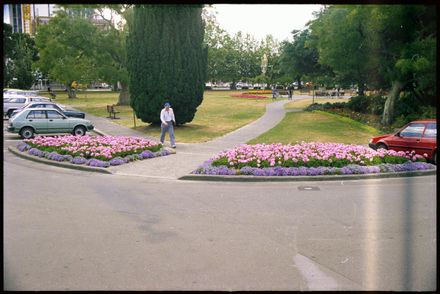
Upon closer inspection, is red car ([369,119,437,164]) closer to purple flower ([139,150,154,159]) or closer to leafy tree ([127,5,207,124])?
purple flower ([139,150,154,159])

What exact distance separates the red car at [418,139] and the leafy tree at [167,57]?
11316 mm

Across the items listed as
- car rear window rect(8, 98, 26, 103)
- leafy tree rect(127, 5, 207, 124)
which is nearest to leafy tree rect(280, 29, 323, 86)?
leafy tree rect(127, 5, 207, 124)

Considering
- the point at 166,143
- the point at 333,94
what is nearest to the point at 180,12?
the point at 166,143

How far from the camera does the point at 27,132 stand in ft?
66.8

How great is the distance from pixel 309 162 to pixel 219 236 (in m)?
6.28

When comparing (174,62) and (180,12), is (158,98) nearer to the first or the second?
(174,62)

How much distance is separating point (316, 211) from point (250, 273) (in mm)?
3390

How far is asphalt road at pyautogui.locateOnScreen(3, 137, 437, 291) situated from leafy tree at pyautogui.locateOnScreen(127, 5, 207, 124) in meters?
12.4

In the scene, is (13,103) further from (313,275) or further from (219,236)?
(313,275)

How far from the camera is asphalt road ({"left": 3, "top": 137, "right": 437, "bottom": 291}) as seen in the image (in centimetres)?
515

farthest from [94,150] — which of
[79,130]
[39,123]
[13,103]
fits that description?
[13,103]

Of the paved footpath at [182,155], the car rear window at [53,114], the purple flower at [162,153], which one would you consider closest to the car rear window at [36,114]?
the car rear window at [53,114]

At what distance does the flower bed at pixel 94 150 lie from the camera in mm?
13828

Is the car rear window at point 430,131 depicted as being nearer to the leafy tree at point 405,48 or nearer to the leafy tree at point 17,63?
the leafy tree at point 405,48
